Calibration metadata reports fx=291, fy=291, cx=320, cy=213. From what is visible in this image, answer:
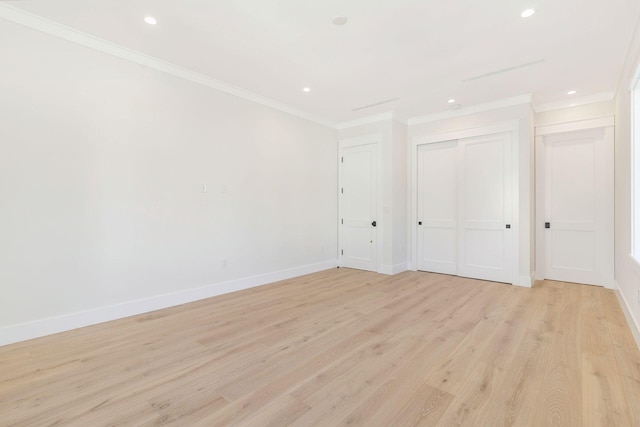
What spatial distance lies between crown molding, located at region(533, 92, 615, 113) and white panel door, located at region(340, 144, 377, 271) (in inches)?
109

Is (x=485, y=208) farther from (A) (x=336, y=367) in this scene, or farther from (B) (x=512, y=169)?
(A) (x=336, y=367)

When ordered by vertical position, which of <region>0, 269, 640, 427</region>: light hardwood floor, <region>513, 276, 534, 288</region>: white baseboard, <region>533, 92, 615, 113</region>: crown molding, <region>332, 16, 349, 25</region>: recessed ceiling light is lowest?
<region>0, 269, 640, 427</region>: light hardwood floor

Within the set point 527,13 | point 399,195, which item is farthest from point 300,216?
point 527,13

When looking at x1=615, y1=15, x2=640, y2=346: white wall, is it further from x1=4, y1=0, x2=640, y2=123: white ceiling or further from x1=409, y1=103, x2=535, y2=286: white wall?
x1=409, y1=103, x2=535, y2=286: white wall

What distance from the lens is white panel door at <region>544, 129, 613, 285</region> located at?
14.6 feet

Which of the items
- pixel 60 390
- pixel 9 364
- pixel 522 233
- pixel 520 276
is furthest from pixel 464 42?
pixel 9 364

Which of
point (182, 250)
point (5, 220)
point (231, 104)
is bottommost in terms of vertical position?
point (182, 250)

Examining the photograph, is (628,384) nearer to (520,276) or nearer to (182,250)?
(520,276)

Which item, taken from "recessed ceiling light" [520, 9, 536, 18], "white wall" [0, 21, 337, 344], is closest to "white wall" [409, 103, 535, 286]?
"recessed ceiling light" [520, 9, 536, 18]

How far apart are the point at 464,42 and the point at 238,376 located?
375 centimetres

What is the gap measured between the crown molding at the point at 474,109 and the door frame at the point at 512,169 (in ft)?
0.92

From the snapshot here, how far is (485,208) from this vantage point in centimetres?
487

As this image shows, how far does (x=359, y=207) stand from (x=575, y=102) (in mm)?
3800

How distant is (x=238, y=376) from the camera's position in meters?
2.11
